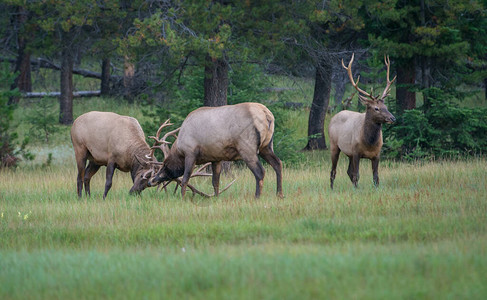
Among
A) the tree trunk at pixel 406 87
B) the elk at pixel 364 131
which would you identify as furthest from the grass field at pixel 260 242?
the tree trunk at pixel 406 87

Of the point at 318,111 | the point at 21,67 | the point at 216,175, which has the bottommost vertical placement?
the point at 216,175

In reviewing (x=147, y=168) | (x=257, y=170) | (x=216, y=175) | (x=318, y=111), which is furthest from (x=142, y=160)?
(x=318, y=111)

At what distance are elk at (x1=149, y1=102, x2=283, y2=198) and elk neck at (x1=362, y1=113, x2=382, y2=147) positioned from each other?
1.63 m

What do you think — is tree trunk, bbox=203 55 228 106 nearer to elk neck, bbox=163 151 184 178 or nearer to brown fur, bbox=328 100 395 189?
brown fur, bbox=328 100 395 189

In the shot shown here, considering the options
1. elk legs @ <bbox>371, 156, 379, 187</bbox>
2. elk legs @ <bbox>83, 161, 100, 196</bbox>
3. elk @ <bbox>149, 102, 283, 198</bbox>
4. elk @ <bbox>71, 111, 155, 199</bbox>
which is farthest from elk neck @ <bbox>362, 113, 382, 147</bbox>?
elk legs @ <bbox>83, 161, 100, 196</bbox>

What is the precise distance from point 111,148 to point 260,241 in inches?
190

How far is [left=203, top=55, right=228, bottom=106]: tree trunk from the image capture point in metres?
14.3

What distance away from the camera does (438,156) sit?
1559 cm

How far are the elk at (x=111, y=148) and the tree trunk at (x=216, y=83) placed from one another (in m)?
3.16

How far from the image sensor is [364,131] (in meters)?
11.0

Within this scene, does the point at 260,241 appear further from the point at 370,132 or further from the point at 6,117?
the point at 6,117

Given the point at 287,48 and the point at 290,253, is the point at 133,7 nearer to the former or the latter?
the point at 287,48

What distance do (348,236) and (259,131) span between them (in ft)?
10.1

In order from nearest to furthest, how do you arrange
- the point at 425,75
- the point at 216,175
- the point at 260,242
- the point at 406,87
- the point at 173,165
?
the point at 260,242, the point at 173,165, the point at 216,175, the point at 425,75, the point at 406,87
